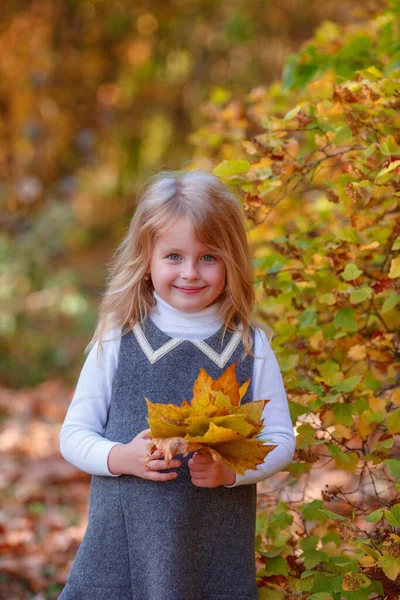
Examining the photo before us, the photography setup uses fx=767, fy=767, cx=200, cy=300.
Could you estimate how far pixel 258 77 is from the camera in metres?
7.11

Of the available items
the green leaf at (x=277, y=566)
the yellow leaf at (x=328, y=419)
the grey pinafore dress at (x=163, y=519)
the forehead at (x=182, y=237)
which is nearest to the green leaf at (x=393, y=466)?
the yellow leaf at (x=328, y=419)

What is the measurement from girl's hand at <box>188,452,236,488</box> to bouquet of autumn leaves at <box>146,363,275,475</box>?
9 centimetres

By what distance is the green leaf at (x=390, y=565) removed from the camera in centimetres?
158

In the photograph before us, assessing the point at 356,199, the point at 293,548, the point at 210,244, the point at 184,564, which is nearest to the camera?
the point at 184,564

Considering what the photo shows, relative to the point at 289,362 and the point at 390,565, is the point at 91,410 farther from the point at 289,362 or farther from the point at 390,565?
the point at 390,565

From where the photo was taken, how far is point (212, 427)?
1356mm

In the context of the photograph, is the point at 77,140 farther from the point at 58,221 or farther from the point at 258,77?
the point at 258,77

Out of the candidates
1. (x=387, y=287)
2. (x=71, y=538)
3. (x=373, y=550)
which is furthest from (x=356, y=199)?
(x=71, y=538)

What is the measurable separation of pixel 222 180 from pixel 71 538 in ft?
5.99

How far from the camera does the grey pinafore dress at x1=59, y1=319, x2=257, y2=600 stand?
5.45 ft

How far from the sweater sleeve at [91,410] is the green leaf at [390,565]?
62 cm

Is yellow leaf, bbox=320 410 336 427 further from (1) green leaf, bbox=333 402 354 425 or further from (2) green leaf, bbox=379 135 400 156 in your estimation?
(2) green leaf, bbox=379 135 400 156

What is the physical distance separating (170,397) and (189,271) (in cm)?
29

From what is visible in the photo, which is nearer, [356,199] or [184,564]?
[184,564]
